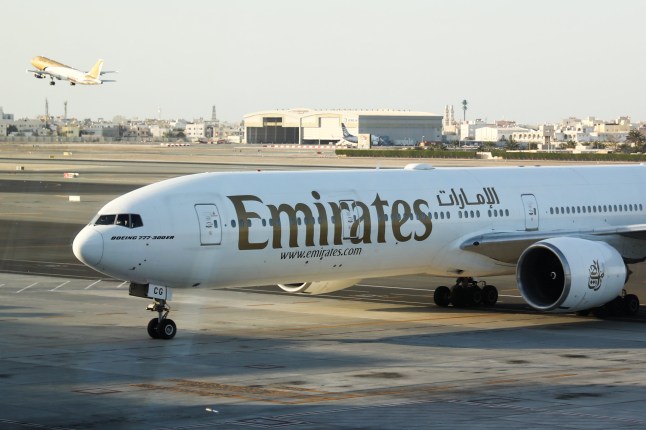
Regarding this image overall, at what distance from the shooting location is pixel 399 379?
25359 millimetres

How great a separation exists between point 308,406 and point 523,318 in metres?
14.2

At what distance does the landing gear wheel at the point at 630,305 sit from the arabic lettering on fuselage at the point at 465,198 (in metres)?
4.73

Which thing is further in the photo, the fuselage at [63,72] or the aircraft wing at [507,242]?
the fuselage at [63,72]

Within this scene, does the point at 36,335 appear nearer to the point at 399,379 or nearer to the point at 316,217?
the point at 316,217

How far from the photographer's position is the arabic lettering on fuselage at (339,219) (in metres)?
31.2

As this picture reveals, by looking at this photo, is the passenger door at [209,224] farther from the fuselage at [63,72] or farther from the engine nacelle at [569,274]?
the fuselage at [63,72]

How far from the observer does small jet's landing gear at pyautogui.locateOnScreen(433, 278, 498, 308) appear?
3750 centimetres

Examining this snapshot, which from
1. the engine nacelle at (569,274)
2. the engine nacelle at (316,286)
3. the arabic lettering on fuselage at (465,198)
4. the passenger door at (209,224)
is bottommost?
the engine nacelle at (316,286)

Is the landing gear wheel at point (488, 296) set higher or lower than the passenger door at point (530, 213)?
lower

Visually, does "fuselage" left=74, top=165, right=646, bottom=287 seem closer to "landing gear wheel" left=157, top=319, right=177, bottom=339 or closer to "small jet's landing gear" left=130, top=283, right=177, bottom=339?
"small jet's landing gear" left=130, top=283, right=177, bottom=339

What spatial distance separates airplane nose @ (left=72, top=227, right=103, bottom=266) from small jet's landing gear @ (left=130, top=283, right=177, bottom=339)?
5.28 ft

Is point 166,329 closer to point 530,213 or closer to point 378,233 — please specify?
point 378,233

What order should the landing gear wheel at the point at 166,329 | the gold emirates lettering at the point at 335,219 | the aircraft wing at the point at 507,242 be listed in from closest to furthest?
the landing gear wheel at the point at 166,329
the gold emirates lettering at the point at 335,219
the aircraft wing at the point at 507,242

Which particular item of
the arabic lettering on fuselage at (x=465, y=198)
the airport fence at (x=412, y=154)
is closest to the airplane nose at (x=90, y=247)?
the arabic lettering on fuselage at (x=465, y=198)
